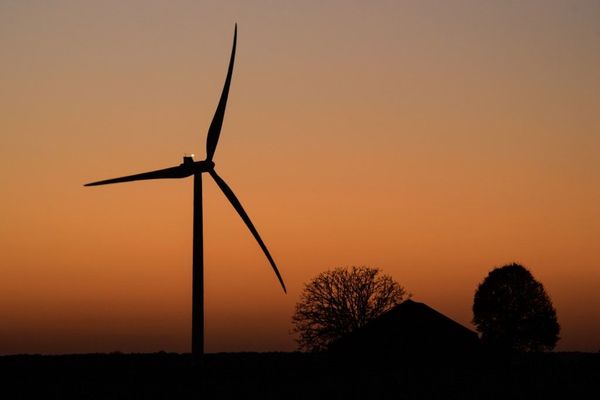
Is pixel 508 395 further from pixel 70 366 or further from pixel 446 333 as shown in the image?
pixel 446 333

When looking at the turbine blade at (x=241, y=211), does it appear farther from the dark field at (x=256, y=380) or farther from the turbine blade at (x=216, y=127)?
the dark field at (x=256, y=380)

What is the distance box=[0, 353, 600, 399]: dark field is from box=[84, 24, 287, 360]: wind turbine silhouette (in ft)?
8.08

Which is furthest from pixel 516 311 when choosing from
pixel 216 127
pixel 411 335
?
pixel 216 127

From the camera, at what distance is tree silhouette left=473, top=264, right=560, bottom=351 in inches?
4680

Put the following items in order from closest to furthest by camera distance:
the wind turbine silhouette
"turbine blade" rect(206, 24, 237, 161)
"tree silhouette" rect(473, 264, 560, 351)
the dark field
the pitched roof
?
the dark field < the wind turbine silhouette < "turbine blade" rect(206, 24, 237, 161) < the pitched roof < "tree silhouette" rect(473, 264, 560, 351)

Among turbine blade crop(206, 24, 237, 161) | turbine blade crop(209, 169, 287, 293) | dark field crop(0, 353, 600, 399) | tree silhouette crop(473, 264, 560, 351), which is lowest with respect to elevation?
dark field crop(0, 353, 600, 399)

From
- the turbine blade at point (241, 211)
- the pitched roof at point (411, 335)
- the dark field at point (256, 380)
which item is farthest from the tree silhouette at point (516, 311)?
the turbine blade at point (241, 211)

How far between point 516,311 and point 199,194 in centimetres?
7635

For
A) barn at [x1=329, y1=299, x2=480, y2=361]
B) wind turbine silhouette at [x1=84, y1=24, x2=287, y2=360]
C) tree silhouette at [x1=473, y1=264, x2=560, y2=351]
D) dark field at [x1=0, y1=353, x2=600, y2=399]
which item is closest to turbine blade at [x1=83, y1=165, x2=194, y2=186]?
wind turbine silhouette at [x1=84, y1=24, x2=287, y2=360]

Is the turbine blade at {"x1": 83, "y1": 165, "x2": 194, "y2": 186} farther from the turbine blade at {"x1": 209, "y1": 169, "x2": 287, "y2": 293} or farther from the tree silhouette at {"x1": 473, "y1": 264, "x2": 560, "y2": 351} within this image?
the tree silhouette at {"x1": 473, "y1": 264, "x2": 560, "y2": 351}

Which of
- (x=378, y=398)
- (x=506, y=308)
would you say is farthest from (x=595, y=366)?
(x=506, y=308)

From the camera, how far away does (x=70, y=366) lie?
56.1m

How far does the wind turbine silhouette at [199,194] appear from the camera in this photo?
47000mm

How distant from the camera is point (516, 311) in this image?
119 meters
